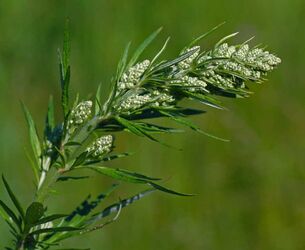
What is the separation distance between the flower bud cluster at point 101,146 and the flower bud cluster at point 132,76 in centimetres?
7

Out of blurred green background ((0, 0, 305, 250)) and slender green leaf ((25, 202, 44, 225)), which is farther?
blurred green background ((0, 0, 305, 250))

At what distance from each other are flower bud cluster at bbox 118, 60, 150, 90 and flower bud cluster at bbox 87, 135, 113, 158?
68 millimetres

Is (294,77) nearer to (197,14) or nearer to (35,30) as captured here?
(197,14)

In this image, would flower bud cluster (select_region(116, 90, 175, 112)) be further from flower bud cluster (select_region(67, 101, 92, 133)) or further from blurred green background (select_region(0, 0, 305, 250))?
blurred green background (select_region(0, 0, 305, 250))

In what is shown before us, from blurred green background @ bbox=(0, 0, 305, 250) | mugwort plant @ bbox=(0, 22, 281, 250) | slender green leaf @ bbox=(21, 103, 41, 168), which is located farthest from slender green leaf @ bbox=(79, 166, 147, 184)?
blurred green background @ bbox=(0, 0, 305, 250)

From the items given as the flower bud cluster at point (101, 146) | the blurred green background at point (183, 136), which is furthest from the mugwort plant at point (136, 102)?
the blurred green background at point (183, 136)

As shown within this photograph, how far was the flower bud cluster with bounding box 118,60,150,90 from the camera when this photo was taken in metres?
1.17

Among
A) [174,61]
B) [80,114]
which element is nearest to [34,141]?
[80,114]

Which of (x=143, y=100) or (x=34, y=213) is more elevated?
(x=143, y=100)

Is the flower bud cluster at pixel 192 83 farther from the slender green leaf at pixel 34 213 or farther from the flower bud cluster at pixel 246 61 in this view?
the slender green leaf at pixel 34 213

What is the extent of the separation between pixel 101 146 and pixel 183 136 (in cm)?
315

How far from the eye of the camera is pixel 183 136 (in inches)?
170

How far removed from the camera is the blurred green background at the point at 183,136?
154 inches

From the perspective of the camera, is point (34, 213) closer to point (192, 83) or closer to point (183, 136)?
point (192, 83)
